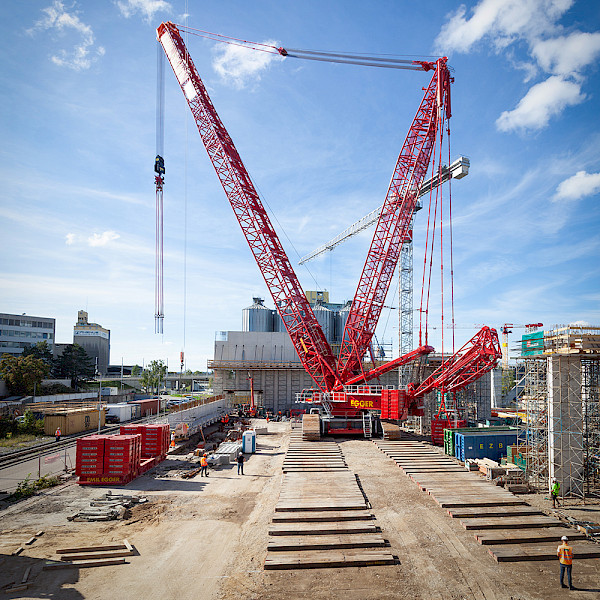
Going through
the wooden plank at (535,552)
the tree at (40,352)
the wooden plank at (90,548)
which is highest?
the tree at (40,352)

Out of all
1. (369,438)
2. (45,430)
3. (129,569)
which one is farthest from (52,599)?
(45,430)

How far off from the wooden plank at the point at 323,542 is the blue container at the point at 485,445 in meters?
13.4

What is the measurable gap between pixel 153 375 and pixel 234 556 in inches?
2915

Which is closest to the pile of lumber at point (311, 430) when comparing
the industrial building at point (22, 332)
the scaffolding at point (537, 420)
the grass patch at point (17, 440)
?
the scaffolding at point (537, 420)

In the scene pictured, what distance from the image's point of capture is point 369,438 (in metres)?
34.2

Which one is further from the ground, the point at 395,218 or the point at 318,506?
the point at 395,218

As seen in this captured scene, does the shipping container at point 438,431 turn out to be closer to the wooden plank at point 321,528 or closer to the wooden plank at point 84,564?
the wooden plank at point 321,528

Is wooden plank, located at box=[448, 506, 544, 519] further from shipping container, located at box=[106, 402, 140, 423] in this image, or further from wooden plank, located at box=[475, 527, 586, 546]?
shipping container, located at box=[106, 402, 140, 423]

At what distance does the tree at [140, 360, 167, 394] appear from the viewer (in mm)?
81250

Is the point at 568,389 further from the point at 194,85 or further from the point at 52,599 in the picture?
the point at 194,85

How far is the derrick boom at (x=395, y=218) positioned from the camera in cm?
3384

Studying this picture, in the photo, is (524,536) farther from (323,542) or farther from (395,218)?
(395,218)

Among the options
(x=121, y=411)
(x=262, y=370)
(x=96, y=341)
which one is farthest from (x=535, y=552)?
(x=96, y=341)

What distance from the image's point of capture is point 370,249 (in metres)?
38.0
